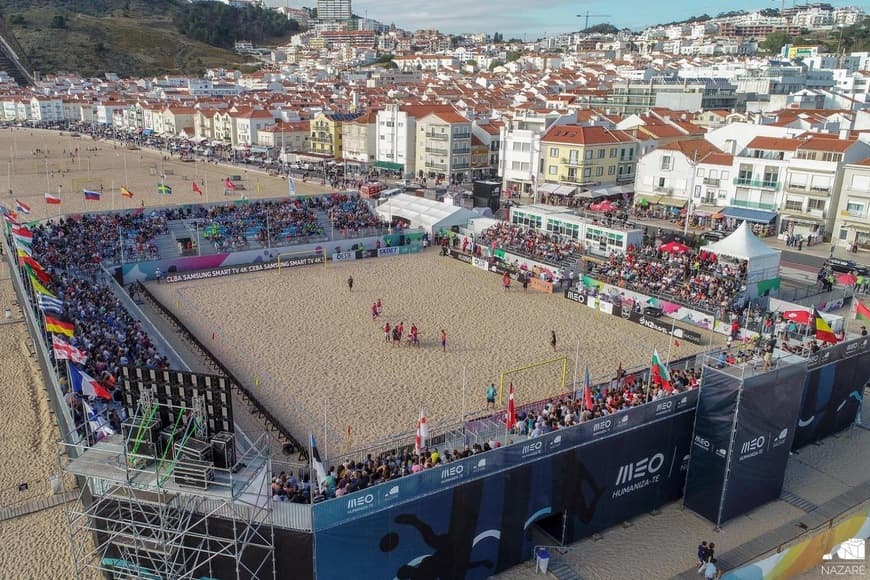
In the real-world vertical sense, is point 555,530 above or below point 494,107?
below

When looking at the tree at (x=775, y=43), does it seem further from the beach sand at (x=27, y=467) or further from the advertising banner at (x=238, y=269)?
the beach sand at (x=27, y=467)

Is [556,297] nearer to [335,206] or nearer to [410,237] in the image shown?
[410,237]

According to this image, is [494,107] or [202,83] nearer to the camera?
[494,107]

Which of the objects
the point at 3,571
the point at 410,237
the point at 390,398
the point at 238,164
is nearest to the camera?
the point at 3,571

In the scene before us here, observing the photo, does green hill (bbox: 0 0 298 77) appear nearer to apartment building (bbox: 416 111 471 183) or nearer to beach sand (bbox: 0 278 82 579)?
apartment building (bbox: 416 111 471 183)

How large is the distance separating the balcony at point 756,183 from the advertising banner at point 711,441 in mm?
30124

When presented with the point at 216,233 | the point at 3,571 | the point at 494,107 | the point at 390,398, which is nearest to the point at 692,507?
the point at 390,398

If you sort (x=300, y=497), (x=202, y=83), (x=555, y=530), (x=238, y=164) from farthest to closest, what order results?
(x=202, y=83) < (x=238, y=164) < (x=555, y=530) < (x=300, y=497)

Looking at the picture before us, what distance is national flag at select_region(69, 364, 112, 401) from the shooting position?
1347cm

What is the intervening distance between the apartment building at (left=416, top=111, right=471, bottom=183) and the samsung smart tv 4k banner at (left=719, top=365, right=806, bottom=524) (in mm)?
42753

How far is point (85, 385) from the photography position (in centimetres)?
1348

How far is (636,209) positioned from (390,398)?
31580mm

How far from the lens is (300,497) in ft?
33.7

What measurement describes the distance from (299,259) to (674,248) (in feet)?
55.6
